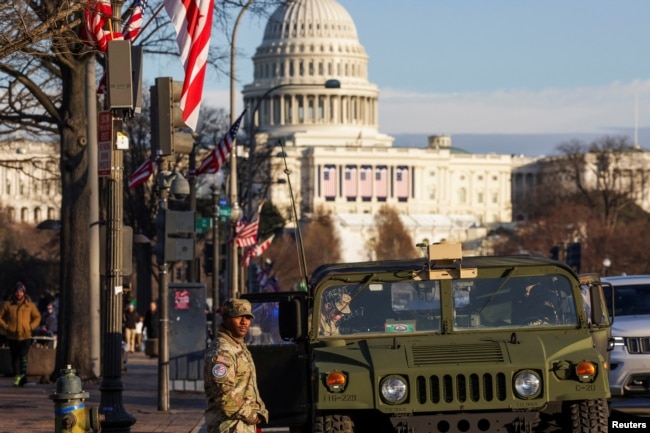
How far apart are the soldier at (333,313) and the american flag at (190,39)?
6.15 metres

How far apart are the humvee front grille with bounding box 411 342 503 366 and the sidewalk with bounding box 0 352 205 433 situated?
504cm

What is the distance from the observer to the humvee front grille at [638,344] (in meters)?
18.1

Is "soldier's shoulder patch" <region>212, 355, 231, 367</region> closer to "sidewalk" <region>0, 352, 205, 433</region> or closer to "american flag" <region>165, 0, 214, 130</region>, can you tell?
"sidewalk" <region>0, 352, 205, 433</region>

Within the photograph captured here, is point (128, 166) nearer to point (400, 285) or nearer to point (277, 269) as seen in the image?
point (277, 269)

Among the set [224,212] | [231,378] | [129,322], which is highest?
[224,212]

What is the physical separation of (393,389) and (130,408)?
1077cm

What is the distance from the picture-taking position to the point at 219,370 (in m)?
11.4

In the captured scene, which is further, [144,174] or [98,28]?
[144,174]

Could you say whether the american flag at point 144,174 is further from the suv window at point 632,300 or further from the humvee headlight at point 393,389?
the humvee headlight at point 393,389

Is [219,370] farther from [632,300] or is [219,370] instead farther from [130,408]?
[130,408]

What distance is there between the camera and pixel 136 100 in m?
17.3

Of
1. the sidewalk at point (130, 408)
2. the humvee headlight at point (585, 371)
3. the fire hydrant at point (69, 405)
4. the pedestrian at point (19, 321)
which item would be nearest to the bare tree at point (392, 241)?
the pedestrian at point (19, 321)

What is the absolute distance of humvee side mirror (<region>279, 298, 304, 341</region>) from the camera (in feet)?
44.6

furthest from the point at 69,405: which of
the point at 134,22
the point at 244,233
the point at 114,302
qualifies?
the point at 244,233
